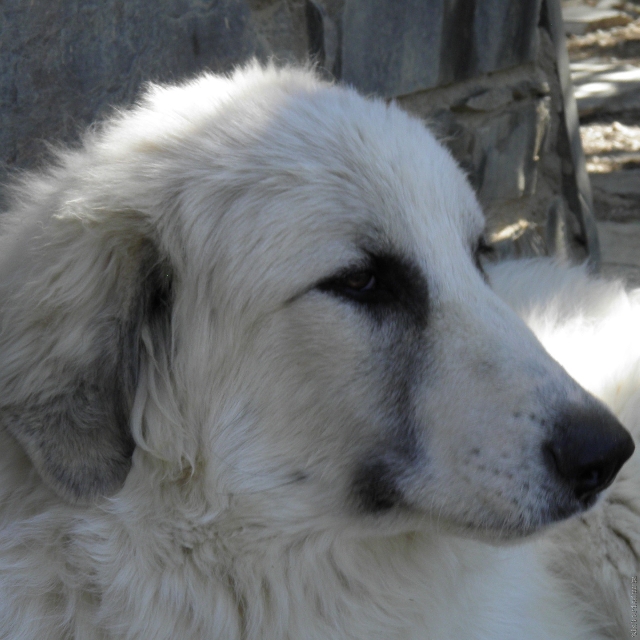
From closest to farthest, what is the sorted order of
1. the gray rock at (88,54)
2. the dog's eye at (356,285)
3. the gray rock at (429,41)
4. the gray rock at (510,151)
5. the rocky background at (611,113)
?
the dog's eye at (356,285), the gray rock at (88,54), the gray rock at (429,41), the gray rock at (510,151), the rocky background at (611,113)

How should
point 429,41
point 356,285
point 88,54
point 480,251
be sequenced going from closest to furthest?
point 356,285
point 480,251
point 88,54
point 429,41

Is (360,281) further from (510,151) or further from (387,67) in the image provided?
(510,151)

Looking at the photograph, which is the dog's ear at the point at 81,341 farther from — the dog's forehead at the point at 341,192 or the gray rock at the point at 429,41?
the gray rock at the point at 429,41

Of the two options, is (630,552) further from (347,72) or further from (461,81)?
(461,81)

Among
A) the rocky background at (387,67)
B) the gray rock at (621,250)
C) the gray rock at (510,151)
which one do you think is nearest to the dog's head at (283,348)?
the rocky background at (387,67)

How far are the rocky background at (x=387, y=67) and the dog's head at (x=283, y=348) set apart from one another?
2.87 ft

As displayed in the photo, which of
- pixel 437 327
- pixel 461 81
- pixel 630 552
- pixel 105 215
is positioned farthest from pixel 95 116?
pixel 630 552

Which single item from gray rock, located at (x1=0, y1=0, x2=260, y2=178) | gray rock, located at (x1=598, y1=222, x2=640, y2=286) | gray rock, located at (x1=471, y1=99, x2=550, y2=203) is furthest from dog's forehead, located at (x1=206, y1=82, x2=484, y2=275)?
gray rock, located at (x1=598, y1=222, x2=640, y2=286)

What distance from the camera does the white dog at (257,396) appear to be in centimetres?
179

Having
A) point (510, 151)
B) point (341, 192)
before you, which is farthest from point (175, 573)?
point (510, 151)

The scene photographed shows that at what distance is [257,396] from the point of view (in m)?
1.90

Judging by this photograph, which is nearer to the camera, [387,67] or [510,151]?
[387,67]

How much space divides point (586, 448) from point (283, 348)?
66 centimetres

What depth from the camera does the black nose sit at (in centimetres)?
171
